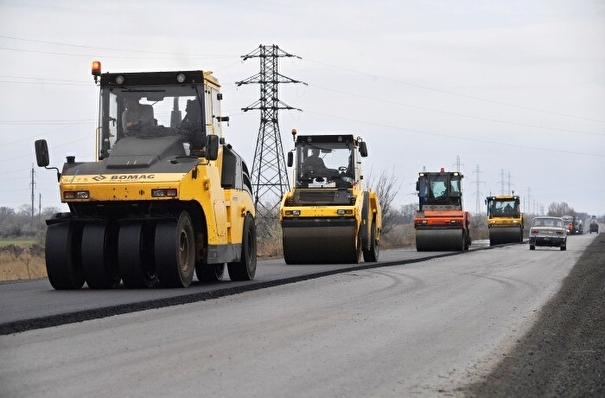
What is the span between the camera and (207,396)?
6980mm

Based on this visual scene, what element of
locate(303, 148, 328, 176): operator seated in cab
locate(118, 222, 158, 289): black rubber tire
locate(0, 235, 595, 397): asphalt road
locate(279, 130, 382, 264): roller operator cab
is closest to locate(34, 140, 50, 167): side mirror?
locate(118, 222, 158, 289): black rubber tire

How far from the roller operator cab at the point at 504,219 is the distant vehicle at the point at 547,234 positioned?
10.8 metres

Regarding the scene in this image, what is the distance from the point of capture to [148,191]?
1539cm

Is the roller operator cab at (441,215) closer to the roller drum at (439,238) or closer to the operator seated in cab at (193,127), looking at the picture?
the roller drum at (439,238)

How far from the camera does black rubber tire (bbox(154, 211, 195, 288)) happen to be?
15.4 metres

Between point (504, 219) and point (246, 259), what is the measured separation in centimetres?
4017

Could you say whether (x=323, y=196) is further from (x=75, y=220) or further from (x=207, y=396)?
(x=207, y=396)

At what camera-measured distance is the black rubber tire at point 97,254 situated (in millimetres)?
15602

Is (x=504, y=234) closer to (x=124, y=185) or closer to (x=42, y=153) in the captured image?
(x=124, y=185)

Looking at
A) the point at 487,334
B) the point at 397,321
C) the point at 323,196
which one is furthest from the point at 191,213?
the point at 323,196

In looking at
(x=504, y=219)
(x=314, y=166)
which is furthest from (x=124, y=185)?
(x=504, y=219)

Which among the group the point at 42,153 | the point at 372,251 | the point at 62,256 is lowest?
the point at 372,251

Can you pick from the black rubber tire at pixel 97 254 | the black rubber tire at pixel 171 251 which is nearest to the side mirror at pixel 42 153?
the black rubber tire at pixel 97 254

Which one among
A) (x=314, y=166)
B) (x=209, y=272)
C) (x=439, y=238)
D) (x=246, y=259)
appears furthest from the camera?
(x=439, y=238)
